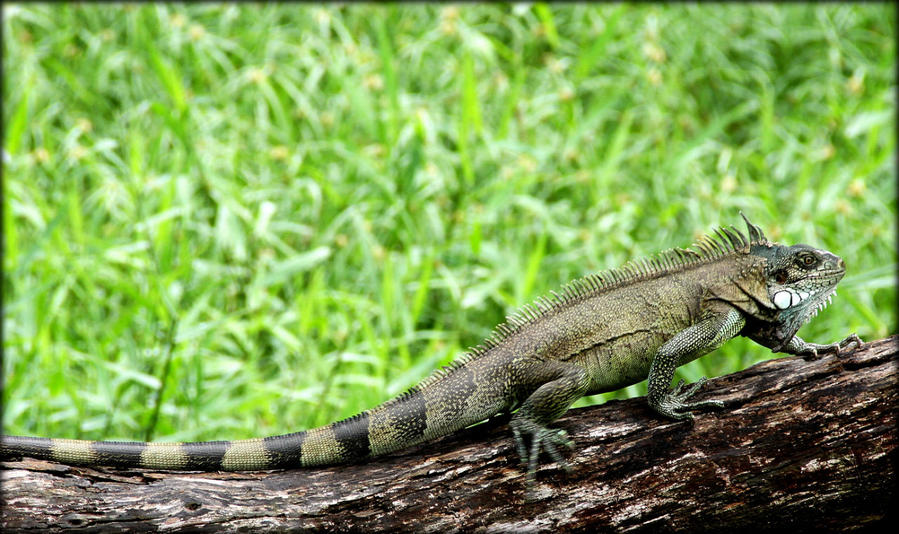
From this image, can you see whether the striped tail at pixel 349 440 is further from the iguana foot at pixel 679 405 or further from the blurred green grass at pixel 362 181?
the blurred green grass at pixel 362 181

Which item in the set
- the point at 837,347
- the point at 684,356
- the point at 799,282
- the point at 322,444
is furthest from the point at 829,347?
the point at 322,444

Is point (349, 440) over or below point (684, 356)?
below

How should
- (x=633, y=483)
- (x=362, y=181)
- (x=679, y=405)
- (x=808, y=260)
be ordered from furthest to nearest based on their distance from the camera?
(x=362, y=181) < (x=808, y=260) < (x=679, y=405) < (x=633, y=483)

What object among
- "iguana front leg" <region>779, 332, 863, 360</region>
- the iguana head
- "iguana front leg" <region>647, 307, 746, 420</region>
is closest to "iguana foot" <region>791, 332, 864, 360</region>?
"iguana front leg" <region>779, 332, 863, 360</region>

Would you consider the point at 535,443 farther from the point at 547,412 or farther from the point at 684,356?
the point at 684,356

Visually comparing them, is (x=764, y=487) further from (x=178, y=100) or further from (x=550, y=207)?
(x=178, y=100)
